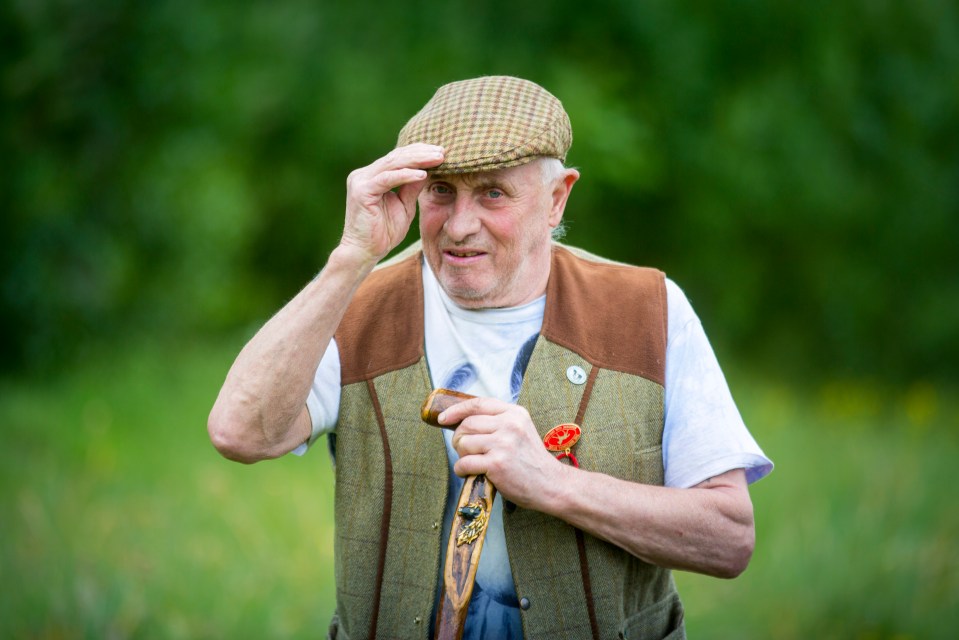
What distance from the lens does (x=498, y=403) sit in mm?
2193

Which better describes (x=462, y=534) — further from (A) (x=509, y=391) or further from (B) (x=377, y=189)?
(B) (x=377, y=189)

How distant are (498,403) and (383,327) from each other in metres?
0.41

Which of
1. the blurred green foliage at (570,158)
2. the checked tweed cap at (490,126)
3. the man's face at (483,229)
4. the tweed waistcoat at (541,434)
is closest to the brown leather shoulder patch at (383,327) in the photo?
the tweed waistcoat at (541,434)

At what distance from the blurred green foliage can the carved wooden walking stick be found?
16.5ft

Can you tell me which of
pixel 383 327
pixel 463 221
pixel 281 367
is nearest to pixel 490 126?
pixel 463 221

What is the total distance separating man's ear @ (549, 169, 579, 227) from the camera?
2.47 metres

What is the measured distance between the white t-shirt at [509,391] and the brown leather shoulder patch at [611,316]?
4cm

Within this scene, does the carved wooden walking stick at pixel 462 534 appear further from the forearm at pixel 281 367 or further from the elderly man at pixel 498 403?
the forearm at pixel 281 367

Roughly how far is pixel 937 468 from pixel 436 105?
A: 15.2 ft

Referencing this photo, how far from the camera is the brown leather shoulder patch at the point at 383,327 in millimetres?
2406

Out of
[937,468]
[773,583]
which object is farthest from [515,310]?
[937,468]

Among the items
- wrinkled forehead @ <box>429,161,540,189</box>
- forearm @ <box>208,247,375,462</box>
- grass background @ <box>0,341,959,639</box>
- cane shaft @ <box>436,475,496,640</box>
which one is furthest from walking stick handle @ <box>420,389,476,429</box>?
grass background @ <box>0,341,959,639</box>

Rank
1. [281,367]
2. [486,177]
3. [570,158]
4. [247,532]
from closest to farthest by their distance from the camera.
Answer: [281,367]
[486,177]
[247,532]
[570,158]

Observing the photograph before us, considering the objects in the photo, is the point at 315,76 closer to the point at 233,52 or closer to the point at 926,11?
the point at 233,52
